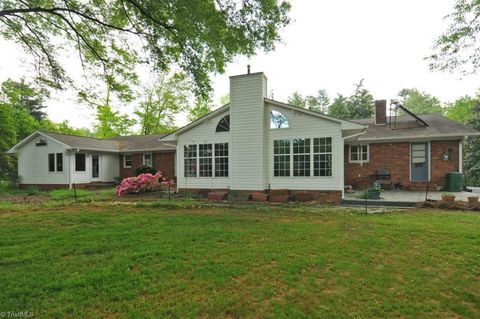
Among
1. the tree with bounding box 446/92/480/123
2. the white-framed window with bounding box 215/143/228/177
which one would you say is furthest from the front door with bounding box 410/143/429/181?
the tree with bounding box 446/92/480/123

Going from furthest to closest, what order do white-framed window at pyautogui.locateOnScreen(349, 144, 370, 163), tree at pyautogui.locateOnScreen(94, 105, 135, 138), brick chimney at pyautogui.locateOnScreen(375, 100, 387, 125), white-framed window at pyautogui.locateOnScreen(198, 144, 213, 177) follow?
tree at pyautogui.locateOnScreen(94, 105, 135, 138), brick chimney at pyautogui.locateOnScreen(375, 100, 387, 125), white-framed window at pyautogui.locateOnScreen(349, 144, 370, 163), white-framed window at pyautogui.locateOnScreen(198, 144, 213, 177)

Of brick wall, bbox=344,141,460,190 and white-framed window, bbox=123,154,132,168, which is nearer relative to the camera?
brick wall, bbox=344,141,460,190

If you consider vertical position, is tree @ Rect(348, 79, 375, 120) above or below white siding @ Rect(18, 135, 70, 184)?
above

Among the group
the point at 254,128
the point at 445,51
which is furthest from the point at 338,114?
the point at 445,51

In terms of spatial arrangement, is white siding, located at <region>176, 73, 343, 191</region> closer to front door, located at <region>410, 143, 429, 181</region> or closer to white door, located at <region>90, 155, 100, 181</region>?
front door, located at <region>410, 143, 429, 181</region>

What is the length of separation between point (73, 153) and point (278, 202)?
14889 millimetres

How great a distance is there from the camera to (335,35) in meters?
12.4

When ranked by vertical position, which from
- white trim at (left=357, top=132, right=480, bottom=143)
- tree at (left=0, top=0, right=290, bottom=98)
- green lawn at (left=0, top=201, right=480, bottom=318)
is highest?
tree at (left=0, top=0, right=290, bottom=98)

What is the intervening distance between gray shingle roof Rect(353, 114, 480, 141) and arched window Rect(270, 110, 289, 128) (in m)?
5.30

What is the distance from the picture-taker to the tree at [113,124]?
101 feet

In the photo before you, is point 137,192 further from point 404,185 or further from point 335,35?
point 404,185

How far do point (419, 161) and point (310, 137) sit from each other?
273 inches

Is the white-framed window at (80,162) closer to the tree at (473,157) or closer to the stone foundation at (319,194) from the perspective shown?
the stone foundation at (319,194)

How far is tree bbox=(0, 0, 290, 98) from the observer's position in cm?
754
